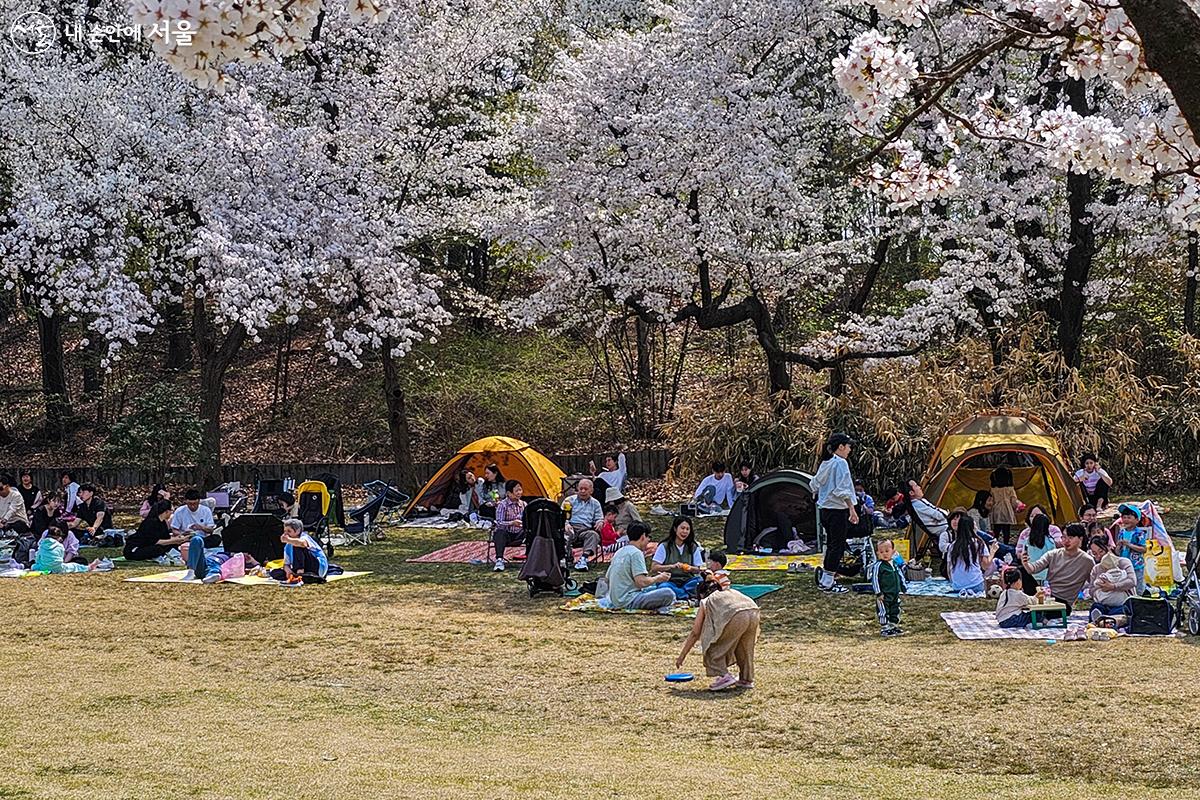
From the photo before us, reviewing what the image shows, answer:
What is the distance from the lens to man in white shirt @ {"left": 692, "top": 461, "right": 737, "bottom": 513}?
771 inches

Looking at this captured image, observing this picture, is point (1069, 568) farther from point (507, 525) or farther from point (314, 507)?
point (314, 507)

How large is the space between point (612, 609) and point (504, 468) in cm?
757

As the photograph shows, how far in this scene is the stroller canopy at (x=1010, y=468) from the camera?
15617 mm

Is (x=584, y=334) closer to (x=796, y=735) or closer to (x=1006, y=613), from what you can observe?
(x=1006, y=613)

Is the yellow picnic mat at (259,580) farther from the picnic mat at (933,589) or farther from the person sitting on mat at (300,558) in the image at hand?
the picnic mat at (933,589)

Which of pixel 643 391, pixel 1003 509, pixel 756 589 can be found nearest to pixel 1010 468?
pixel 1003 509

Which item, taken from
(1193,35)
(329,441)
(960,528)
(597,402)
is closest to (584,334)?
(597,402)

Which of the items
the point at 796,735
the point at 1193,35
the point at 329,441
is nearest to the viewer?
the point at 1193,35

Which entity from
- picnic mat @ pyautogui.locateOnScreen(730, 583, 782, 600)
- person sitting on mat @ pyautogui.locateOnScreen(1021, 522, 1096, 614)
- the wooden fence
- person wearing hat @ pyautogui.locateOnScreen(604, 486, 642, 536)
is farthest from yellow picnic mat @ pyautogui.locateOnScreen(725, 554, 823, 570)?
the wooden fence

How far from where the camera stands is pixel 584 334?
29578 millimetres

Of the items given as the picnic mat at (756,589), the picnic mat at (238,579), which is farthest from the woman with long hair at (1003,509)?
the picnic mat at (238,579)

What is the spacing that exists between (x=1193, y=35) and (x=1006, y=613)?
27.2 ft

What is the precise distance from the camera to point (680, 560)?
12922 mm

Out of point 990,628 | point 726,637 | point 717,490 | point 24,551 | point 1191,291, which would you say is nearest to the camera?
point 726,637
